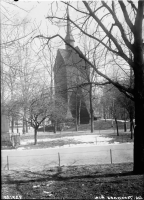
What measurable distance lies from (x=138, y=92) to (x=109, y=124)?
101 ft

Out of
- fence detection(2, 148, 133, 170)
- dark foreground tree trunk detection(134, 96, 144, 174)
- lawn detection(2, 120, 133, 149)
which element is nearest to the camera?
dark foreground tree trunk detection(134, 96, 144, 174)

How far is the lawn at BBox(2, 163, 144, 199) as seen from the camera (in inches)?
199

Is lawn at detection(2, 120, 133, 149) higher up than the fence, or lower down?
lower down

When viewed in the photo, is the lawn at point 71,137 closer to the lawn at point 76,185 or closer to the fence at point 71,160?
the fence at point 71,160

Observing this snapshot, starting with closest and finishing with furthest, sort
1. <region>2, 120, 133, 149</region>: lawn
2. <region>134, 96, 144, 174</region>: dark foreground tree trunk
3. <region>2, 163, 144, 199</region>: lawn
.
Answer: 1. <region>2, 163, 144, 199</region>: lawn
2. <region>134, 96, 144, 174</region>: dark foreground tree trunk
3. <region>2, 120, 133, 149</region>: lawn

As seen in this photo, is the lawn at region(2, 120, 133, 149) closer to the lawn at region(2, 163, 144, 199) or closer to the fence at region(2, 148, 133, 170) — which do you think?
the fence at region(2, 148, 133, 170)

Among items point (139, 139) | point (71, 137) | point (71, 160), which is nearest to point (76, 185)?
point (139, 139)

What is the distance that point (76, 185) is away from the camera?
5734 millimetres

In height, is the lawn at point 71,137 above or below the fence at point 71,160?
below

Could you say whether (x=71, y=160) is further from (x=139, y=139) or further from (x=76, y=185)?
(x=76, y=185)

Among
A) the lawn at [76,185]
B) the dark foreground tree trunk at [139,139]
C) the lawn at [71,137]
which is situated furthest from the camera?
the lawn at [71,137]

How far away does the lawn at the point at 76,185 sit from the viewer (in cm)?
505

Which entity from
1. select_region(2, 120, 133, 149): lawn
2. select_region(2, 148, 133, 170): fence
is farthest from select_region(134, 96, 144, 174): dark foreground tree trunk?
select_region(2, 120, 133, 149): lawn

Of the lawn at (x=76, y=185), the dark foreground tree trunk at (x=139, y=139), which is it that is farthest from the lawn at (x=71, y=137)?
the dark foreground tree trunk at (x=139, y=139)
